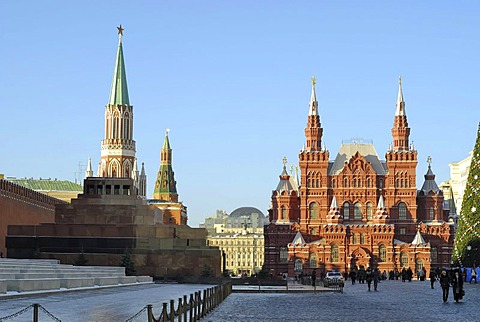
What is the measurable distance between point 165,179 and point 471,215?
117 metres

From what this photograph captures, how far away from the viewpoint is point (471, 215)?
2618 inches

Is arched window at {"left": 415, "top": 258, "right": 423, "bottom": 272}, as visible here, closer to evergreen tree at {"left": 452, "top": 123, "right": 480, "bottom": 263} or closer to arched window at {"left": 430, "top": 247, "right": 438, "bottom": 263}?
arched window at {"left": 430, "top": 247, "right": 438, "bottom": 263}

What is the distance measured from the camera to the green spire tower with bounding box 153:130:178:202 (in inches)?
7008

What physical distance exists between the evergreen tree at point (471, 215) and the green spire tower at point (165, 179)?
113m

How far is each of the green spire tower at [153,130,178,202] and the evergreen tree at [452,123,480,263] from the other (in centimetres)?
11303

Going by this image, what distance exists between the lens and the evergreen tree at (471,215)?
65562 mm

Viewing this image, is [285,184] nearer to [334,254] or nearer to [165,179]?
[334,254]

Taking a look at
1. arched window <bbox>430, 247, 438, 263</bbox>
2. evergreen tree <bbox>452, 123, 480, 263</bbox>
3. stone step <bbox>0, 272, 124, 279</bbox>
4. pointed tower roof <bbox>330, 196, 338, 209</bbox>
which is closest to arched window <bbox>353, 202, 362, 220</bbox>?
pointed tower roof <bbox>330, 196, 338, 209</bbox>

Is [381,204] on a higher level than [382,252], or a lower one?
higher

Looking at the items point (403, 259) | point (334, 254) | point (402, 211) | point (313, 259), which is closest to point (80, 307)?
point (313, 259)

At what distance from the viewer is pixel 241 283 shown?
207 ft

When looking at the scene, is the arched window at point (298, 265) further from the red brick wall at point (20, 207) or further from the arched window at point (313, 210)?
the red brick wall at point (20, 207)

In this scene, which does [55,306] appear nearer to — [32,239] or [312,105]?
[32,239]

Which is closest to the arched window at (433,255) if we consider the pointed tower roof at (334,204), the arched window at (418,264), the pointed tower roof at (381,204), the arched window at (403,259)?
the arched window at (418,264)
